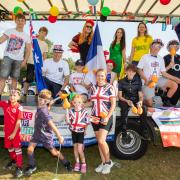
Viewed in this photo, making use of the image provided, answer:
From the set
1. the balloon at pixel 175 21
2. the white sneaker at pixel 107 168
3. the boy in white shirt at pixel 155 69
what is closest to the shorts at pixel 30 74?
the boy in white shirt at pixel 155 69

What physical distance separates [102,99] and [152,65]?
4.83 feet

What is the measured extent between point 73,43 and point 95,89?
1.80 m

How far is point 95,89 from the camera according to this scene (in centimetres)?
534

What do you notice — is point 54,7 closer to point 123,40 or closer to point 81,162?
point 123,40

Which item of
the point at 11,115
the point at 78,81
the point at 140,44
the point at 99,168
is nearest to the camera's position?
the point at 11,115

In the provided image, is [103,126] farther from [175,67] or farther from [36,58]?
[175,67]

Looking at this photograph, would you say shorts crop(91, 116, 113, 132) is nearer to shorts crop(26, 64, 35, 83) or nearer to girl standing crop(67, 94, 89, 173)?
girl standing crop(67, 94, 89, 173)

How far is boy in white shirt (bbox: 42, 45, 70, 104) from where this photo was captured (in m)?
6.27

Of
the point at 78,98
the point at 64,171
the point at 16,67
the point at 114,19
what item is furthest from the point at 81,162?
the point at 114,19

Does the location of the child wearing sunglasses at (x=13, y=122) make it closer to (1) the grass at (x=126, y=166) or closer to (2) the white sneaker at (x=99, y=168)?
(1) the grass at (x=126, y=166)

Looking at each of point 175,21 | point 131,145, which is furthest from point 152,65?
point 175,21

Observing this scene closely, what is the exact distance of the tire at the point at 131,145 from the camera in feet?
19.1

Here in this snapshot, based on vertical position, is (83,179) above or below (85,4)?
below

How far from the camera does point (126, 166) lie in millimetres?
5609
